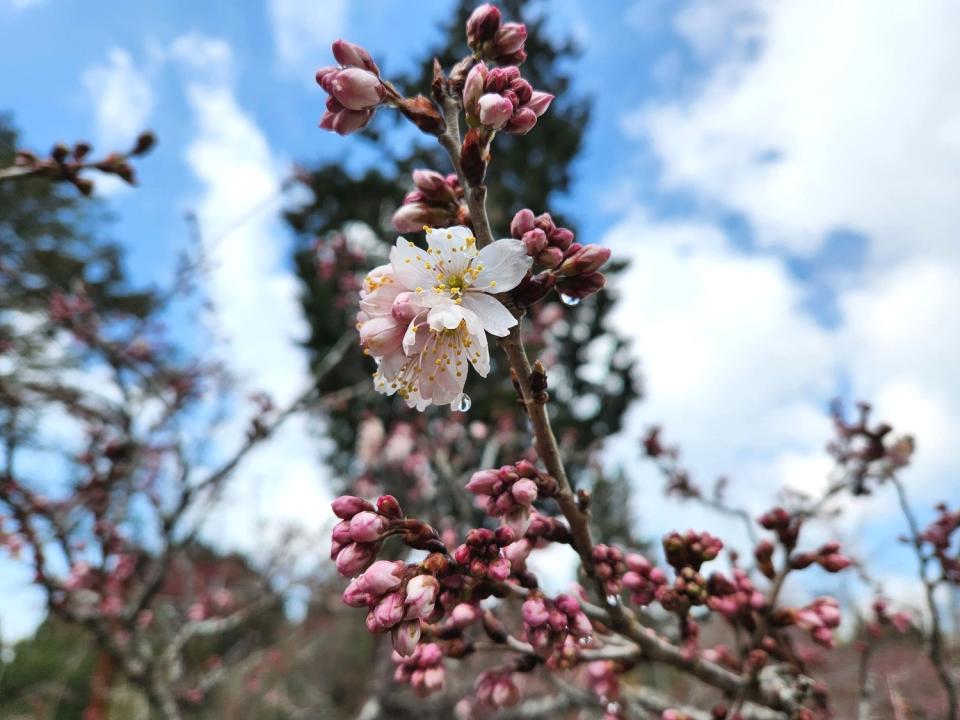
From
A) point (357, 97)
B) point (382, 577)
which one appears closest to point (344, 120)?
point (357, 97)

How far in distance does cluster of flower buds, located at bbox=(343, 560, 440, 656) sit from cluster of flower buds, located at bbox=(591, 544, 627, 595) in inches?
14.8

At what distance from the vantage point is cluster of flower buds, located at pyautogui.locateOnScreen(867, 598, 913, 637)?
224 centimetres

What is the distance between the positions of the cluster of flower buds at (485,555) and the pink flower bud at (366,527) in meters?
0.16

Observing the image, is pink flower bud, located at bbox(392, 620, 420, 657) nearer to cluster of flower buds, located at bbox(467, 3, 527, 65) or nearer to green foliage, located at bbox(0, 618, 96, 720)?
cluster of flower buds, located at bbox(467, 3, 527, 65)

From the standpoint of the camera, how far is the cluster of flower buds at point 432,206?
118cm

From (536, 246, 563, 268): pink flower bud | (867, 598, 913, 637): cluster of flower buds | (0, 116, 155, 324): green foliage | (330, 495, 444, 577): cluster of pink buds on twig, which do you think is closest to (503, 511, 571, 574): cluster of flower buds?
(330, 495, 444, 577): cluster of pink buds on twig

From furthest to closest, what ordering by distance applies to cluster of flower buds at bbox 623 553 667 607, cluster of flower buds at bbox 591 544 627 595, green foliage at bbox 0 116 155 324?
green foliage at bbox 0 116 155 324
cluster of flower buds at bbox 623 553 667 607
cluster of flower buds at bbox 591 544 627 595

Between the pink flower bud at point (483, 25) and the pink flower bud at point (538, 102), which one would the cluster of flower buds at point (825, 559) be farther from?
the pink flower bud at point (483, 25)

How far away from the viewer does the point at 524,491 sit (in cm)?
108

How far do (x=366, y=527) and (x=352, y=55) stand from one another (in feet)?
3.20

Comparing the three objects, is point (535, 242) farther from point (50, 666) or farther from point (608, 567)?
point (50, 666)

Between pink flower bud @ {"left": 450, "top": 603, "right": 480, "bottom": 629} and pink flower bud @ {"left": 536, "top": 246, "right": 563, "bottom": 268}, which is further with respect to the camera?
pink flower bud @ {"left": 450, "top": 603, "right": 480, "bottom": 629}

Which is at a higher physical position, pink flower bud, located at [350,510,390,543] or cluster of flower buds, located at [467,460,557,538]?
cluster of flower buds, located at [467,460,557,538]

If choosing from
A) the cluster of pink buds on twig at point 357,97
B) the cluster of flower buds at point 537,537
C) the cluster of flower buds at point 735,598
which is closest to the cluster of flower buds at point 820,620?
the cluster of flower buds at point 735,598
